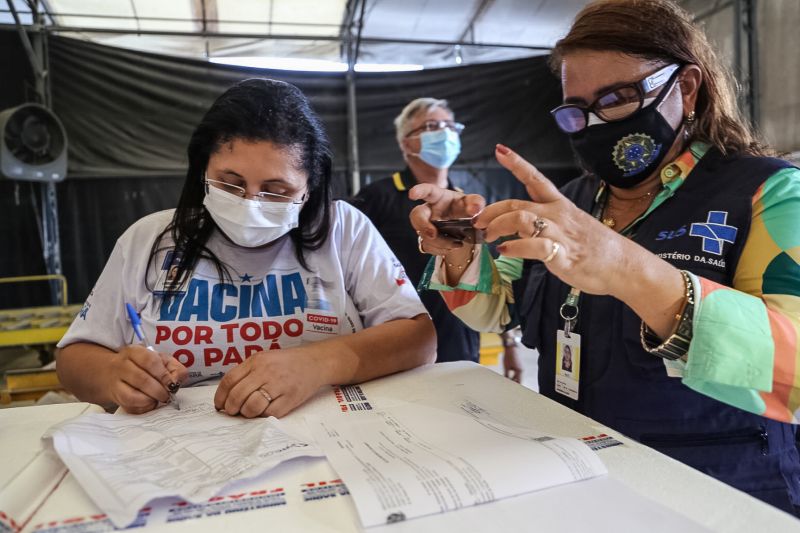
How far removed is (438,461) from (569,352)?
1.79 feet

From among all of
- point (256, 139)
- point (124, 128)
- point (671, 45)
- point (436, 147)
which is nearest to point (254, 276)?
point (256, 139)

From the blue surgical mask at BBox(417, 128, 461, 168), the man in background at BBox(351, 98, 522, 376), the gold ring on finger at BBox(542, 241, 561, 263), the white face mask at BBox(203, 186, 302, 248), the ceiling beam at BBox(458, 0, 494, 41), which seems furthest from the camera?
the ceiling beam at BBox(458, 0, 494, 41)

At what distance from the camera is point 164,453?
720 mm

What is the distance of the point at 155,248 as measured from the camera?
47.4 inches

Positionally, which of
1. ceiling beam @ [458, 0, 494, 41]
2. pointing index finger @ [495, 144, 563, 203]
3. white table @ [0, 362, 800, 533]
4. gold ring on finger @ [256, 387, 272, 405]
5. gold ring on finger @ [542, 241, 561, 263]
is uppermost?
ceiling beam @ [458, 0, 494, 41]

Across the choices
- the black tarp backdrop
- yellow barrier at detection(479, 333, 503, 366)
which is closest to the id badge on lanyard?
yellow barrier at detection(479, 333, 503, 366)

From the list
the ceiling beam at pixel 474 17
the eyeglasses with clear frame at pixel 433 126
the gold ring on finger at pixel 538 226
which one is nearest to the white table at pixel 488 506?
the gold ring on finger at pixel 538 226

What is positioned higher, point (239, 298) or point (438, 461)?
point (239, 298)

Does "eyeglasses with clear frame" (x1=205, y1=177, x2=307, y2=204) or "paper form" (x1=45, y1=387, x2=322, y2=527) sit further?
"eyeglasses with clear frame" (x1=205, y1=177, x2=307, y2=204)

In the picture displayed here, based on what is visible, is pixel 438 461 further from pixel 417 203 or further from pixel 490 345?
pixel 490 345

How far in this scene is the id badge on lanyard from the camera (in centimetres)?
109

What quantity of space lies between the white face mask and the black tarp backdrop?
13.1 ft

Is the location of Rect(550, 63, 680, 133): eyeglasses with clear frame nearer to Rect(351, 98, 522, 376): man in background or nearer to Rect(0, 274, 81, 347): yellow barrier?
Rect(351, 98, 522, 376): man in background

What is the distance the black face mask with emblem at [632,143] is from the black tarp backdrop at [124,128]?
407cm
